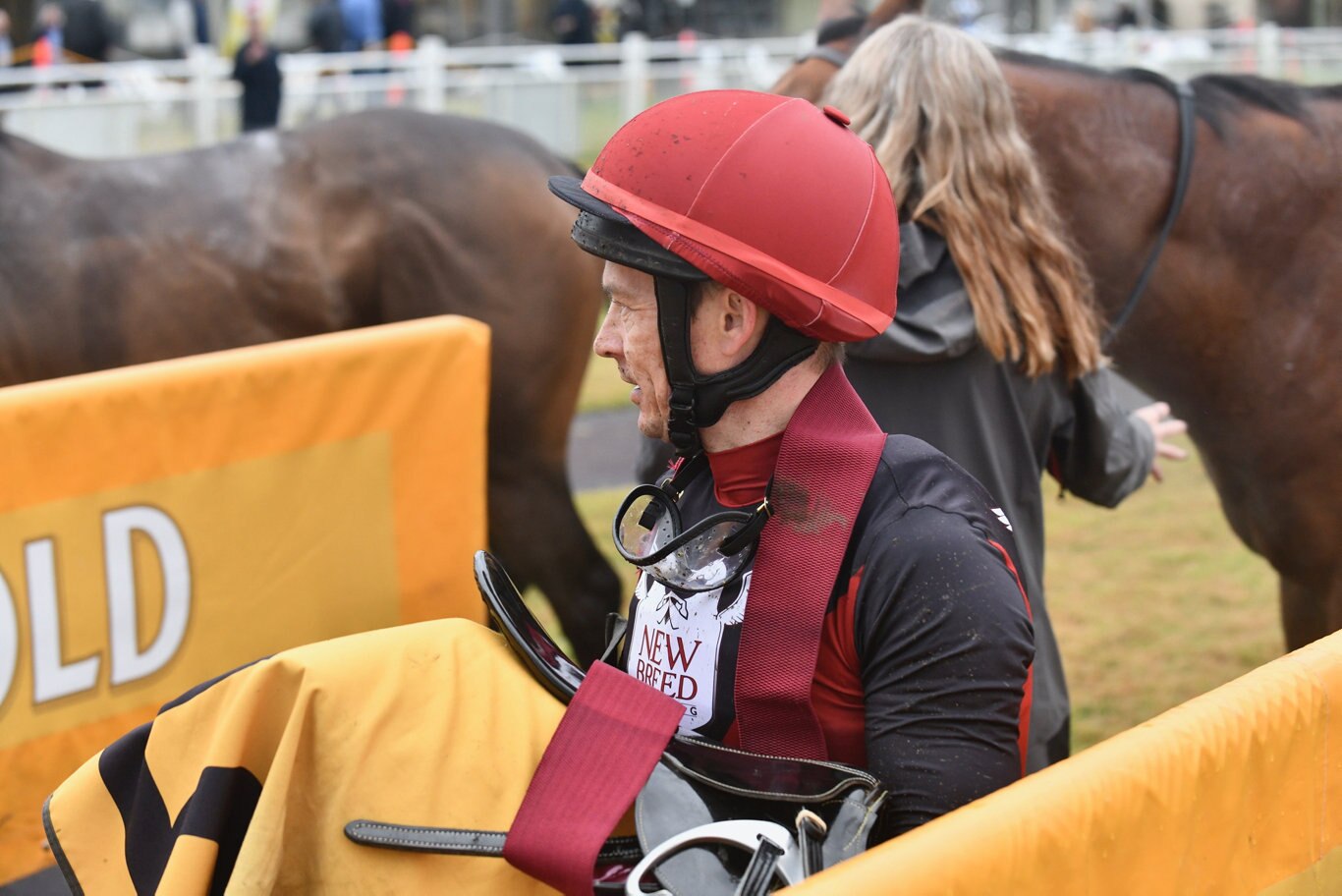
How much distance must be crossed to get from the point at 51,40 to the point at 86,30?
162 centimetres

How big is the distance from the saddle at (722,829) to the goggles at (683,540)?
0.70 feet

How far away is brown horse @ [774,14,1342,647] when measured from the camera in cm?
319

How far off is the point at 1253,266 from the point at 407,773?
8.37 ft

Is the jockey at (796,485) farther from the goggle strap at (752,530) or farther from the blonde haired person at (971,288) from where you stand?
the blonde haired person at (971,288)

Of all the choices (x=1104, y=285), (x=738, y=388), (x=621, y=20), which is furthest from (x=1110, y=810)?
(x=621, y=20)

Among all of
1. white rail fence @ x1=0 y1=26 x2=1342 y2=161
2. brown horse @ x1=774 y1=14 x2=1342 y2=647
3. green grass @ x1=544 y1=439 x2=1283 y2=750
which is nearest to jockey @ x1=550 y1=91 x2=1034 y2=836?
brown horse @ x1=774 y1=14 x2=1342 y2=647

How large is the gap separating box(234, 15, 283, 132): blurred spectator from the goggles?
9.27m

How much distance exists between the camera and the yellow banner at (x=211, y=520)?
2848 mm

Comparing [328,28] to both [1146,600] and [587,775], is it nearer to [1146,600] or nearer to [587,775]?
[1146,600]

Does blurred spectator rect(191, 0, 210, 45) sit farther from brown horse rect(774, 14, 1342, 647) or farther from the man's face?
the man's face

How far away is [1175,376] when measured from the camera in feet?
11.0

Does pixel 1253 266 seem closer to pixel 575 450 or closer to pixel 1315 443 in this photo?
pixel 1315 443

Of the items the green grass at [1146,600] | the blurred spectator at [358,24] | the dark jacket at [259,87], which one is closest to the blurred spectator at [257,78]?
the dark jacket at [259,87]

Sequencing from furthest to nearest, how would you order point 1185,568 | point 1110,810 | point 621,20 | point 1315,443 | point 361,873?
1. point 621,20
2. point 1185,568
3. point 1315,443
4. point 361,873
5. point 1110,810
